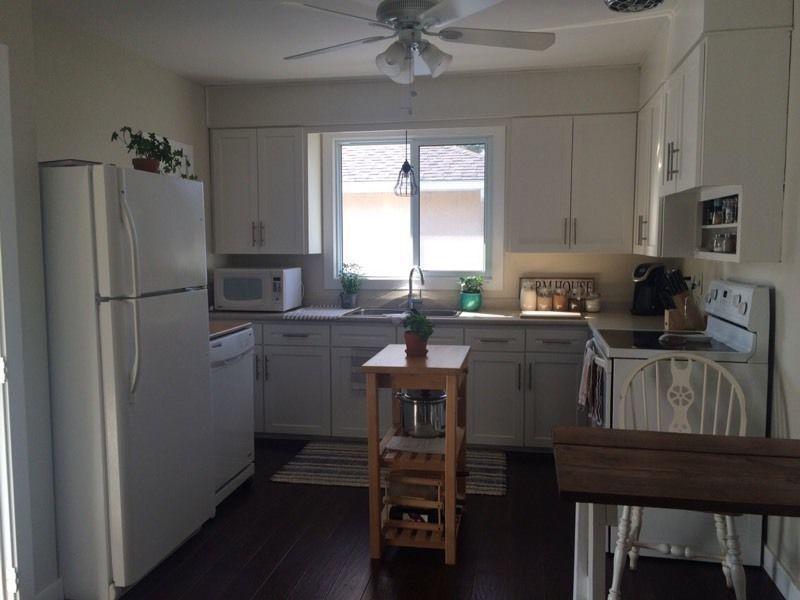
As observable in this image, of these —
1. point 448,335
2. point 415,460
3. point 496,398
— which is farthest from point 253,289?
point 415,460

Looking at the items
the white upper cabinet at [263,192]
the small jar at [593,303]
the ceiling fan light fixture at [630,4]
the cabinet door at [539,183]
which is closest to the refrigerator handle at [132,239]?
the ceiling fan light fixture at [630,4]

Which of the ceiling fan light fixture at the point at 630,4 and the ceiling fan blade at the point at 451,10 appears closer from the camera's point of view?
the ceiling fan blade at the point at 451,10

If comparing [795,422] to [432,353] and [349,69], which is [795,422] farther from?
[349,69]

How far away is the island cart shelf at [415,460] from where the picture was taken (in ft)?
8.80

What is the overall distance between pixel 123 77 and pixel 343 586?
9.81 feet

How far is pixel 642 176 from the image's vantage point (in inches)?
154

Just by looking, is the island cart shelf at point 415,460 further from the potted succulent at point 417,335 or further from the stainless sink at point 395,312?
the stainless sink at point 395,312

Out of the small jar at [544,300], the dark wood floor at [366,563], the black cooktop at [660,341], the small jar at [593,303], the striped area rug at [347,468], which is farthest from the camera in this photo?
the small jar at [544,300]

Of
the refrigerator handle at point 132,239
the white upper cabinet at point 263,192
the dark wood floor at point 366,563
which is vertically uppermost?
the white upper cabinet at point 263,192

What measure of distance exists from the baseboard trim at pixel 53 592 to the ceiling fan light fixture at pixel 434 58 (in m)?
2.44

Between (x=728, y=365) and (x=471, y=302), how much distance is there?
204cm

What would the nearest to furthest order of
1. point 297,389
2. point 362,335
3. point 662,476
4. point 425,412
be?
point 662,476, point 425,412, point 362,335, point 297,389

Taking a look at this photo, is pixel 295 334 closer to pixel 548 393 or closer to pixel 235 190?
pixel 235 190

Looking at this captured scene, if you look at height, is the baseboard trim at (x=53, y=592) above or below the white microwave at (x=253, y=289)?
below
